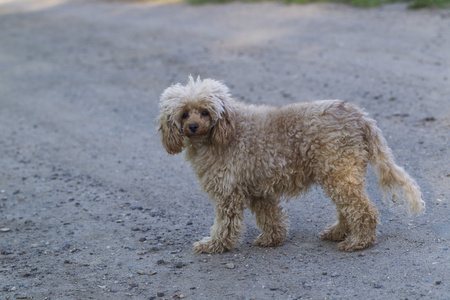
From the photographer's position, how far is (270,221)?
544cm

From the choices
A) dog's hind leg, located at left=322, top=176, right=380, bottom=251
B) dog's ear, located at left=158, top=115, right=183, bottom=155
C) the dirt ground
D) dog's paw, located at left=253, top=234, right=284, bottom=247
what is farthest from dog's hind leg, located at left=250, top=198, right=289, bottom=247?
dog's ear, located at left=158, top=115, right=183, bottom=155

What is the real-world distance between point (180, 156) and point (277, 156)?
2.96 m

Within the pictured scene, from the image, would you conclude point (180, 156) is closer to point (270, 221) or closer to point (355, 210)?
point (270, 221)

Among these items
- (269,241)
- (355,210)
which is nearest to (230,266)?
(269,241)

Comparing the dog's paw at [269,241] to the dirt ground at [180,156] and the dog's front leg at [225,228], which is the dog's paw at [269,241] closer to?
the dirt ground at [180,156]

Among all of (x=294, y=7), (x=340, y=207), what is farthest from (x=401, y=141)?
(x=294, y=7)

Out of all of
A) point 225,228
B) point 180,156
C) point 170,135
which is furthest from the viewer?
point 180,156

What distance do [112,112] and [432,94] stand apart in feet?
17.6

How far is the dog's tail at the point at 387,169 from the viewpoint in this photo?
16.4 ft

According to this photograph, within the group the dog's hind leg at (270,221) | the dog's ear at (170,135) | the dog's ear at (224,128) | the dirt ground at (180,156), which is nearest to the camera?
the dirt ground at (180,156)

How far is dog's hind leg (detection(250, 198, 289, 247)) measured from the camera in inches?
214

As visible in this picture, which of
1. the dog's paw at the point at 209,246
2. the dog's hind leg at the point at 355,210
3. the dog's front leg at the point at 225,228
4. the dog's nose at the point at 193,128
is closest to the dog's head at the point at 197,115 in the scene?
the dog's nose at the point at 193,128

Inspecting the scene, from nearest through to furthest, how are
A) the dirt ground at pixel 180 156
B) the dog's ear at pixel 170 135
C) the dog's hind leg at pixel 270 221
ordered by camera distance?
the dirt ground at pixel 180 156 < the dog's ear at pixel 170 135 < the dog's hind leg at pixel 270 221

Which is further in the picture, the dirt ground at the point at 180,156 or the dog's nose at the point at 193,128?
the dog's nose at the point at 193,128
